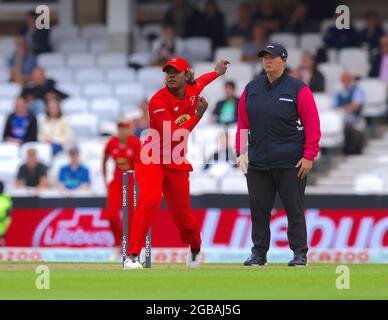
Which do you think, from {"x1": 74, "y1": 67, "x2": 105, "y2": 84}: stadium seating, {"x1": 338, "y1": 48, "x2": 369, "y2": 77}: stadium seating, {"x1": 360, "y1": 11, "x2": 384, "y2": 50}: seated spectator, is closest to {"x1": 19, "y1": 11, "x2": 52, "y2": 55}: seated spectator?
{"x1": 74, "y1": 67, "x2": 105, "y2": 84}: stadium seating

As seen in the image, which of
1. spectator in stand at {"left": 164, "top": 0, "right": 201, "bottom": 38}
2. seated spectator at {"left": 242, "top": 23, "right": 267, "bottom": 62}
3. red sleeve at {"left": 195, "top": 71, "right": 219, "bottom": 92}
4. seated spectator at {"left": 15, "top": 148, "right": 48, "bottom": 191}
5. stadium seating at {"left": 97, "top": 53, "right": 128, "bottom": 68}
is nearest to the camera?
red sleeve at {"left": 195, "top": 71, "right": 219, "bottom": 92}

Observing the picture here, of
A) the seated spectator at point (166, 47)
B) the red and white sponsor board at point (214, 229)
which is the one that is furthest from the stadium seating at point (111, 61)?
the red and white sponsor board at point (214, 229)

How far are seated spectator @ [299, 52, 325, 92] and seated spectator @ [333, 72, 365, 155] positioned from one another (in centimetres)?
43

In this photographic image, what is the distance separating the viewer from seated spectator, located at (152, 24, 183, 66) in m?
25.5

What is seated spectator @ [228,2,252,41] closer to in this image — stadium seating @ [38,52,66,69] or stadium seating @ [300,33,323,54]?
stadium seating @ [300,33,323,54]

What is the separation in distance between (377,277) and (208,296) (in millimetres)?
1976

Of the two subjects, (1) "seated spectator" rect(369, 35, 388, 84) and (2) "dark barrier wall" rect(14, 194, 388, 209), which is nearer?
(2) "dark barrier wall" rect(14, 194, 388, 209)

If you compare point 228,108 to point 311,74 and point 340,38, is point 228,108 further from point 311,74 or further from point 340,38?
point 340,38

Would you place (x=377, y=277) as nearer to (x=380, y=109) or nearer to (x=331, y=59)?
(x=380, y=109)

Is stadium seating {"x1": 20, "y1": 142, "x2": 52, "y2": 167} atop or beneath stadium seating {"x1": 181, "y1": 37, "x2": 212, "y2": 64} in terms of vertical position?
beneath

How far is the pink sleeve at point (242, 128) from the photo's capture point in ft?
44.3

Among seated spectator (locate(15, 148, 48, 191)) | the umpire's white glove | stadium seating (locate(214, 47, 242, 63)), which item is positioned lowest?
seated spectator (locate(15, 148, 48, 191))

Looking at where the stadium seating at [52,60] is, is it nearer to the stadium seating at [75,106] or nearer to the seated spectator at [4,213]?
the stadium seating at [75,106]

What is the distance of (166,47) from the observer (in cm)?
2558
